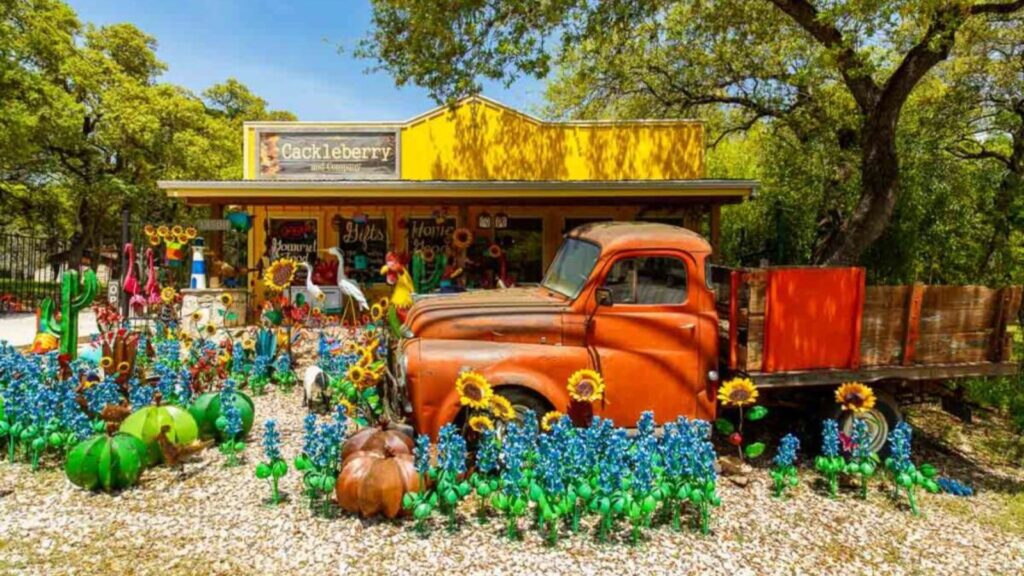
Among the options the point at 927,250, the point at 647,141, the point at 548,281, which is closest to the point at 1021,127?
the point at 927,250

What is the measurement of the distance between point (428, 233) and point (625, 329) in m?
8.91

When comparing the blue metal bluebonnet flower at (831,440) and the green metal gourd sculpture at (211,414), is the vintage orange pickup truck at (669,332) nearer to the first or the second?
the blue metal bluebonnet flower at (831,440)

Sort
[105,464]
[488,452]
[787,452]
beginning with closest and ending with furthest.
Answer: [488,452] → [105,464] → [787,452]

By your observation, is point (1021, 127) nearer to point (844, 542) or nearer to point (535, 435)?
point (844, 542)

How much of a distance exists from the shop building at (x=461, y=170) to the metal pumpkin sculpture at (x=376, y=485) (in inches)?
331

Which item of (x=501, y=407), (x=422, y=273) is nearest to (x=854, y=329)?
(x=501, y=407)

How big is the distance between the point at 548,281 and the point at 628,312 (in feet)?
3.37

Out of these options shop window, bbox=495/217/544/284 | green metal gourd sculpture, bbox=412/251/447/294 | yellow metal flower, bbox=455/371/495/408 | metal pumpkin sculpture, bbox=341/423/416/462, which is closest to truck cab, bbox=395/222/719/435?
metal pumpkin sculpture, bbox=341/423/416/462

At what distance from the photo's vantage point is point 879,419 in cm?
530

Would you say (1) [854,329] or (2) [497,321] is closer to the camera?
(2) [497,321]

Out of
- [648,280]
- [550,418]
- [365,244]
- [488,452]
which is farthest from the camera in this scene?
[365,244]

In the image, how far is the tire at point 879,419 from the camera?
5.27m

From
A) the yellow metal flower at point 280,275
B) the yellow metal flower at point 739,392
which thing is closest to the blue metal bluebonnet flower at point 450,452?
the yellow metal flower at point 739,392

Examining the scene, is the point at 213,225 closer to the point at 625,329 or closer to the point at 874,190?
the point at 625,329
